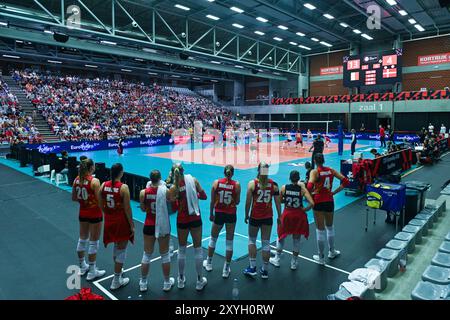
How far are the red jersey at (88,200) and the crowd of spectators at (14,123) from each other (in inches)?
848

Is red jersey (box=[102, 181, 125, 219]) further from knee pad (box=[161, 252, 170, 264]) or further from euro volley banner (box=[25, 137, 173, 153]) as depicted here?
euro volley banner (box=[25, 137, 173, 153])

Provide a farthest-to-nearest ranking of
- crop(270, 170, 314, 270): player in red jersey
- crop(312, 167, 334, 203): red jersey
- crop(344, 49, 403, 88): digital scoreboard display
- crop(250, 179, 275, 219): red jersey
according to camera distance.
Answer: crop(344, 49, 403, 88): digital scoreboard display → crop(312, 167, 334, 203): red jersey → crop(270, 170, 314, 270): player in red jersey → crop(250, 179, 275, 219): red jersey

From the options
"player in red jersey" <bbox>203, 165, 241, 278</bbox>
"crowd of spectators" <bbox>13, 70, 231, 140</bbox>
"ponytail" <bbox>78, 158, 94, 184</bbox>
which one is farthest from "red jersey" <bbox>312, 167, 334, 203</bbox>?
"crowd of spectators" <bbox>13, 70, 231, 140</bbox>

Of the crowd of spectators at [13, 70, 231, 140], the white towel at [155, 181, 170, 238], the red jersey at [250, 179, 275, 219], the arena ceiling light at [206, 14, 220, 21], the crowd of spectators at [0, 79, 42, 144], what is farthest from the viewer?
the crowd of spectators at [13, 70, 231, 140]

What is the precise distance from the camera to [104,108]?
3356 cm

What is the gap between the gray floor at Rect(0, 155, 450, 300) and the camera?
5031 millimetres

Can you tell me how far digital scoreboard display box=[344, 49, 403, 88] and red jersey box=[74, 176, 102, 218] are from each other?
96.8 ft

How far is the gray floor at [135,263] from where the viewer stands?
16.5 ft

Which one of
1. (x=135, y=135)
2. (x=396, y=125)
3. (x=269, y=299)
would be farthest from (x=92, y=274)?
(x=396, y=125)

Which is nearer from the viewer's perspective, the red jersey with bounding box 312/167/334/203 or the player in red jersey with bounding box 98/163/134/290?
the player in red jersey with bounding box 98/163/134/290

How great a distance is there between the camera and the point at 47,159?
15406mm

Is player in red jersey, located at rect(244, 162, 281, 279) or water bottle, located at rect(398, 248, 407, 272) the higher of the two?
player in red jersey, located at rect(244, 162, 281, 279)

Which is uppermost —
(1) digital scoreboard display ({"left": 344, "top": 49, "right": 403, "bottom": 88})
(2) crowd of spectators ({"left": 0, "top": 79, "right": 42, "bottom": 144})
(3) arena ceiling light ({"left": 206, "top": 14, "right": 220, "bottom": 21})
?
(3) arena ceiling light ({"left": 206, "top": 14, "right": 220, "bottom": 21})
